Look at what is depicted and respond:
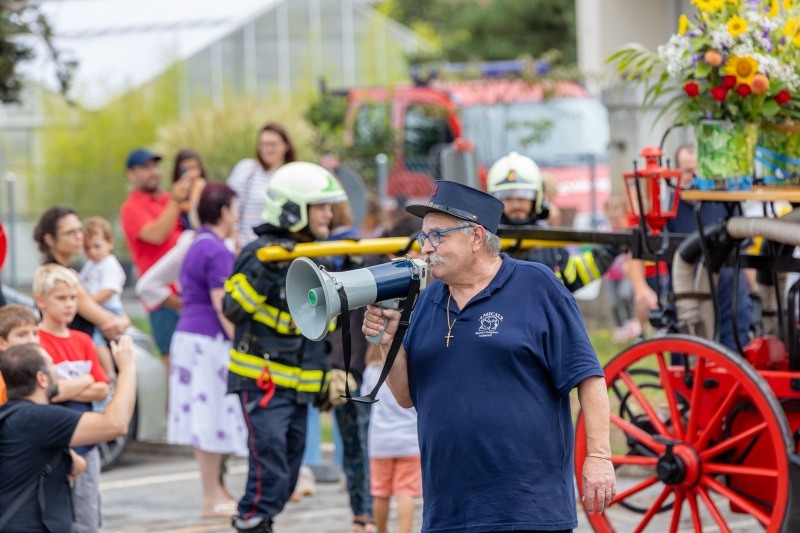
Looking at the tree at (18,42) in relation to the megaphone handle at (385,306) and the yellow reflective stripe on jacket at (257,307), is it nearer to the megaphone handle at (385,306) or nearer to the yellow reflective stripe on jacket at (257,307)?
the yellow reflective stripe on jacket at (257,307)

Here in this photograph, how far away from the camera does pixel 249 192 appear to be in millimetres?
9531

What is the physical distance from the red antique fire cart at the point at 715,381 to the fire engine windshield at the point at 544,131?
882cm

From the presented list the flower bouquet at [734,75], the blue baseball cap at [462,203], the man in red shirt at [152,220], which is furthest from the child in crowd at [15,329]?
the man in red shirt at [152,220]

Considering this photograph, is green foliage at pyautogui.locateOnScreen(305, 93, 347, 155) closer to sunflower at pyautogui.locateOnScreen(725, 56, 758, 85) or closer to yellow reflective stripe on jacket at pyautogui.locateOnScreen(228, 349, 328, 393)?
yellow reflective stripe on jacket at pyautogui.locateOnScreen(228, 349, 328, 393)

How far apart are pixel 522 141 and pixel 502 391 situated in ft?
36.0

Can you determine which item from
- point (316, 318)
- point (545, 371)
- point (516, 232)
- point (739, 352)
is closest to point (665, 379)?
point (739, 352)

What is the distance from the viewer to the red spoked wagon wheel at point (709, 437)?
5758 millimetres

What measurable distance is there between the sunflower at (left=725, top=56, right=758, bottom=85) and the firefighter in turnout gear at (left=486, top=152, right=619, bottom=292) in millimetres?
1092

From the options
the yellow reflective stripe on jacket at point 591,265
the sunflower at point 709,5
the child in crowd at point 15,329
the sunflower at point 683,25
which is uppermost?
the sunflower at point 709,5

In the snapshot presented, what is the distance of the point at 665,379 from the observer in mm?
6383

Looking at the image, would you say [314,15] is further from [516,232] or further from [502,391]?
[502,391]

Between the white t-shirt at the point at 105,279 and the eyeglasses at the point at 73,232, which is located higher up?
the eyeglasses at the point at 73,232

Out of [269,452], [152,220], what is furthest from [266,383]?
[152,220]

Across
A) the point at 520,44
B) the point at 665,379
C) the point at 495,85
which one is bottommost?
the point at 665,379
